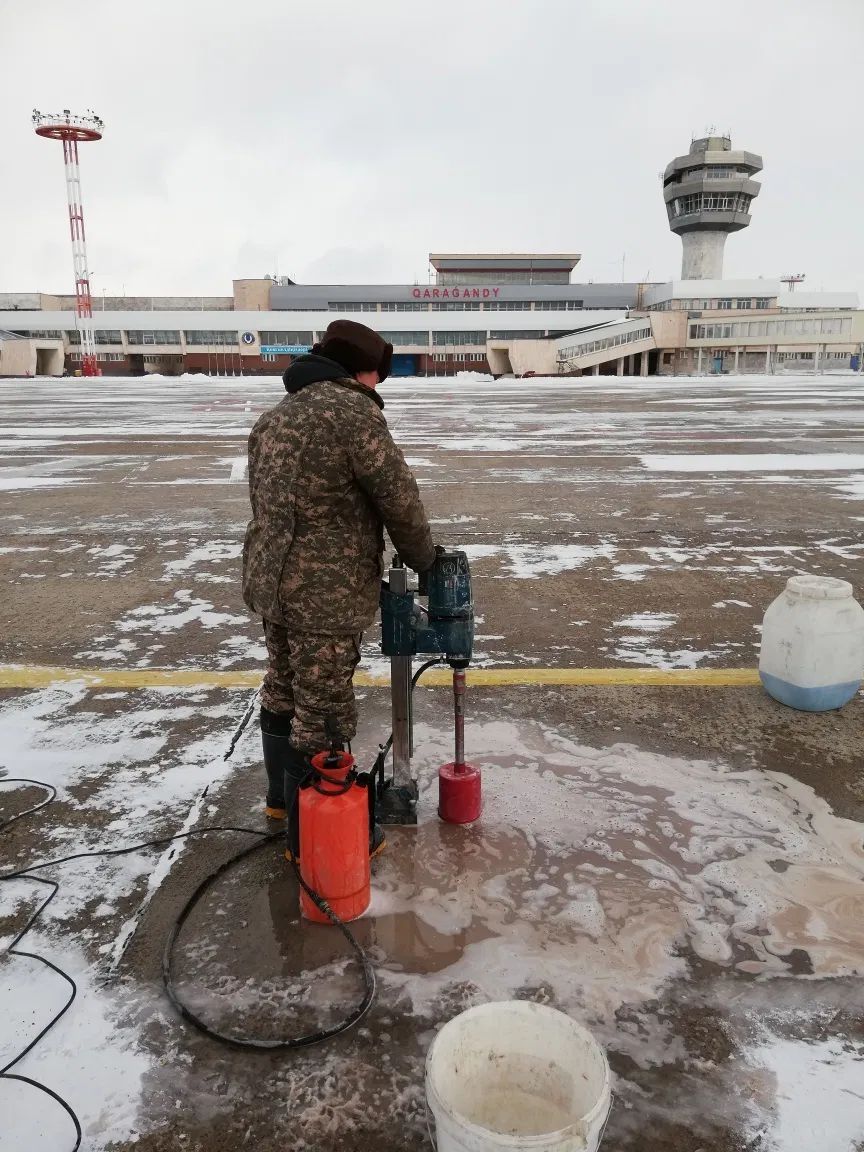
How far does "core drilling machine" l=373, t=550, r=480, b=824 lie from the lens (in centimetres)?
281

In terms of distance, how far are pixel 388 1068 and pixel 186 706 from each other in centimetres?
250

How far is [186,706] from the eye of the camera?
13.6 feet

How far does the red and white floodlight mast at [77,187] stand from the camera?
200ft

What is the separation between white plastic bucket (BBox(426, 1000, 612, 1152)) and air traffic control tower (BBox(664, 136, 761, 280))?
298 ft

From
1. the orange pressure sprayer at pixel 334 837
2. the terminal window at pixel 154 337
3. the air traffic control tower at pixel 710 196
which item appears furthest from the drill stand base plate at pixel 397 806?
the air traffic control tower at pixel 710 196

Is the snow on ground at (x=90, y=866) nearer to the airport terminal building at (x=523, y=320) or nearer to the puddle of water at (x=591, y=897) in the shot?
the puddle of water at (x=591, y=897)

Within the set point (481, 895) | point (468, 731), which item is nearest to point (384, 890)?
point (481, 895)

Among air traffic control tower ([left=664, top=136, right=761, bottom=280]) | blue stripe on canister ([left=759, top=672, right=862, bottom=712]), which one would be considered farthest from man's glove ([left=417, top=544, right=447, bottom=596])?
air traffic control tower ([left=664, top=136, right=761, bottom=280])

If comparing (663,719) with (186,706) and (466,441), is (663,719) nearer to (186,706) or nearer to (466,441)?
(186,706)

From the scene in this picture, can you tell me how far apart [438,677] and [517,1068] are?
283cm

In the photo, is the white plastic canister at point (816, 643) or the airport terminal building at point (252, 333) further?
the airport terminal building at point (252, 333)

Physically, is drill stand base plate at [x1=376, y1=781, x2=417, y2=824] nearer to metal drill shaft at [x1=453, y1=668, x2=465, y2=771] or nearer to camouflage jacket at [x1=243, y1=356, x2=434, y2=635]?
metal drill shaft at [x1=453, y1=668, x2=465, y2=771]

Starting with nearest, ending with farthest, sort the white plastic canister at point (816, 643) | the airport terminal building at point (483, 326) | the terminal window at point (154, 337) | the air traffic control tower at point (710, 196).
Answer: the white plastic canister at point (816, 643) → the airport terminal building at point (483, 326) → the terminal window at point (154, 337) → the air traffic control tower at point (710, 196)

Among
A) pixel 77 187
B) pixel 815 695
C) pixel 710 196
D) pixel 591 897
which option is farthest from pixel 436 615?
pixel 710 196
